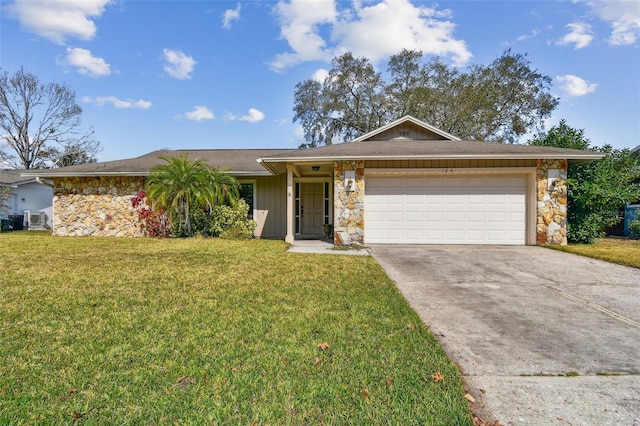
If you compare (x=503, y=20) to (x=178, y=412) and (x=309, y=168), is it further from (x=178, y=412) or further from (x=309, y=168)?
(x=178, y=412)

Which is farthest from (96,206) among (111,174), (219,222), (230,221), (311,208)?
(311,208)

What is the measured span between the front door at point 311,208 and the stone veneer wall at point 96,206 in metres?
6.11

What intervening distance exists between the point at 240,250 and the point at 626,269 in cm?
808

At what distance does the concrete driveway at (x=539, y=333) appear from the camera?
2.08 meters

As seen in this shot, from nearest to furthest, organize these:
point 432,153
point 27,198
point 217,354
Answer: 1. point 217,354
2. point 432,153
3. point 27,198

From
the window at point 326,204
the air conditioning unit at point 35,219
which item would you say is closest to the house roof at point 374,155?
the window at point 326,204

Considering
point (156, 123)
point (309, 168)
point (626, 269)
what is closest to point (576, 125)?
point (626, 269)

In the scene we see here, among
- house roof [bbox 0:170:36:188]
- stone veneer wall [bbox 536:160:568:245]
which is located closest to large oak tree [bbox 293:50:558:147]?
stone veneer wall [bbox 536:160:568:245]

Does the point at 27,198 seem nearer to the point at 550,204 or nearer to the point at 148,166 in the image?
the point at 148,166

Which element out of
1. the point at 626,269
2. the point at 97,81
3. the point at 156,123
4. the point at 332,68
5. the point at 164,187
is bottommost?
the point at 626,269

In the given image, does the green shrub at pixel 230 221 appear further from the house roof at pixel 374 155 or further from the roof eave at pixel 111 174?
the house roof at pixel 374 155

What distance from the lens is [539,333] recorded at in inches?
128

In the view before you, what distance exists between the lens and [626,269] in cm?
644

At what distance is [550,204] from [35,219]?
22.9m
